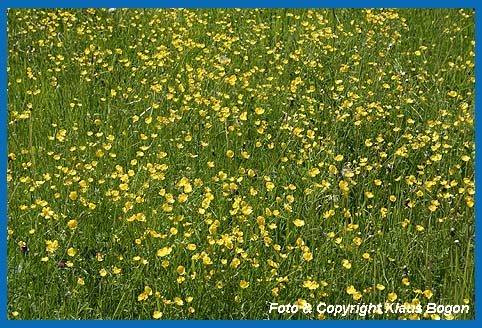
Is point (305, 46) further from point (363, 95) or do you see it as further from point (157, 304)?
point (157, 304)

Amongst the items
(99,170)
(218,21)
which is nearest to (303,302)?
(99,170)

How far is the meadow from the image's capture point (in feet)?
10.6

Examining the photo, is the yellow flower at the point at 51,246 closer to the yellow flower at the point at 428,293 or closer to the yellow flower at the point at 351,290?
the yellow flower at the point at 351,290

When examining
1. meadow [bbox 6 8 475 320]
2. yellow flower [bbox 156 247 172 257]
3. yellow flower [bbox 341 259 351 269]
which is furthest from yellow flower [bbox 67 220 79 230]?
yellow flower [bbox 341 259 351 269]

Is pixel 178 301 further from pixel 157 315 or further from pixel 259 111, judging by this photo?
pixel 259 111

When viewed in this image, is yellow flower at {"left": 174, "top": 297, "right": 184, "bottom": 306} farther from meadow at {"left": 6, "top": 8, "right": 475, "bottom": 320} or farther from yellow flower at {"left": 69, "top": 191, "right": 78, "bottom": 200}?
yellow flower at {"left": 69, "top": 191, "right": 78, "bottom": 200}

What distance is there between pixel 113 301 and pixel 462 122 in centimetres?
246

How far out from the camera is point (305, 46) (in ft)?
18.1

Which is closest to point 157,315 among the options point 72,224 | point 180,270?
point 180,270

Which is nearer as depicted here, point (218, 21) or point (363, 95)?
point (363, 95)

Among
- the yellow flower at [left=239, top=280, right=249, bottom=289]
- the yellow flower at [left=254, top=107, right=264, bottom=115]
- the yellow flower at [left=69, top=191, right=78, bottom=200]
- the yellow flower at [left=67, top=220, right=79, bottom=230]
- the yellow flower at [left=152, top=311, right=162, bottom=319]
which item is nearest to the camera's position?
the yellow flower at [left=152, top=311, right=162, bottom=319]

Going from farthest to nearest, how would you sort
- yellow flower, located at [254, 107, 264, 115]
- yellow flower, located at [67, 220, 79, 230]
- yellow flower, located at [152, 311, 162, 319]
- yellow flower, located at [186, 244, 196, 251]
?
yellow flower, located at [254, 107, 264, 115], yellow flower, located at [67, 220, 79, 230], yellow flower, located at [186, 244, 196, 251], yellow flower, located at [152, 311, 162, 319]

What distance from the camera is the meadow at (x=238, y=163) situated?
3230 millimetres

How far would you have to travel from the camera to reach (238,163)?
163 inches
